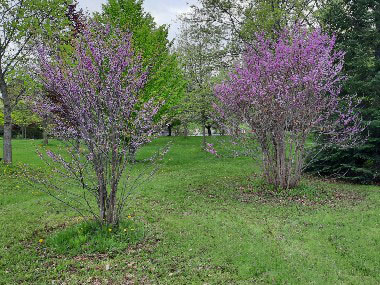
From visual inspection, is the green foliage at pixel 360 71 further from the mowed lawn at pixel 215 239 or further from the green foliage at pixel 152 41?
the green foliage at pixel 152 41

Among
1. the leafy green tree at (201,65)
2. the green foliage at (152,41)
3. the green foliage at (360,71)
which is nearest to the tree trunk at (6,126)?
the green foliage at (152,41)

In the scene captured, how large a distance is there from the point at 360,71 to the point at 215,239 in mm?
9557

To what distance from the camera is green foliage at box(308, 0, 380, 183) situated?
38.7ft

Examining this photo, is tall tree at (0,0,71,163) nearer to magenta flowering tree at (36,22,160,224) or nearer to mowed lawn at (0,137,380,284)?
mowed lawn at (0,137,380,284)

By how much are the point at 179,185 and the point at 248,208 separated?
11.5 feet

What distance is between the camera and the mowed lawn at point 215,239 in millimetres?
4984

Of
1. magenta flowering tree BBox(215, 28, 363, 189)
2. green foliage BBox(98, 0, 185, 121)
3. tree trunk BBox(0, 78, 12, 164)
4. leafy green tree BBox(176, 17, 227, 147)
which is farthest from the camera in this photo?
leafy green tree BBox(176, 17, 227, 147)

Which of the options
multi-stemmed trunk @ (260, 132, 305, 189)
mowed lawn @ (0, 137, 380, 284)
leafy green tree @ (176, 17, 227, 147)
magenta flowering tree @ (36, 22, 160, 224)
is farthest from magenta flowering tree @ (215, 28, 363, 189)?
leafy green tree @ (176, 17, 227, 147)

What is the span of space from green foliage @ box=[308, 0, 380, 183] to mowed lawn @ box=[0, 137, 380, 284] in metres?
1.72

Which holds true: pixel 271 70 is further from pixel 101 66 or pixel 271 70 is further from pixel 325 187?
pixel 101 66

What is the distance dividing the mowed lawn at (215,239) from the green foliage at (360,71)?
1718mm

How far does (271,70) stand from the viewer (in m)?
9.59

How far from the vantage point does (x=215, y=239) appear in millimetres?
6332

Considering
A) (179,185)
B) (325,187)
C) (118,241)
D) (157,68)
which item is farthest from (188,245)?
(157,68)
